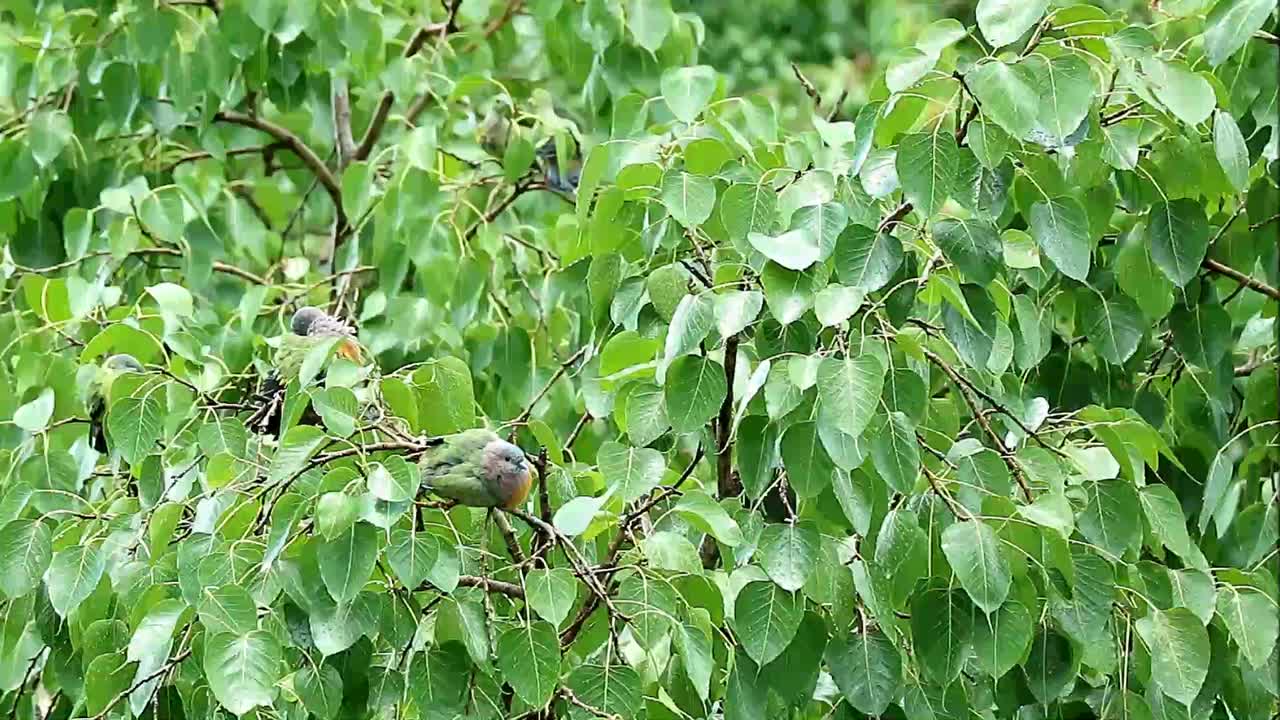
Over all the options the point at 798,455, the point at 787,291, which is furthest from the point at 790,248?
the point at 798,455

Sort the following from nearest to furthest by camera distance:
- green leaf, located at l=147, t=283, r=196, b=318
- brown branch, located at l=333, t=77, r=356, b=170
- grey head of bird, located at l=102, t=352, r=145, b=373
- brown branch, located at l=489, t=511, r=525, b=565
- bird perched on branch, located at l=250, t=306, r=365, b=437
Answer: brown branch, located at l=489, t=511, r=525, b=565, bird perched on branch, located at l=250, t=306, r=365, b=437, grey head of bird, located at l=102, t=352, r=145, b=373, green leaf, located at l=147, t=283, r=196, b=318, brown branch, located at l=333, t=77, r=356, b=170

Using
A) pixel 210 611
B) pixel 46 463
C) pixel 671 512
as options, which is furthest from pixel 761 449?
pixel 46 463

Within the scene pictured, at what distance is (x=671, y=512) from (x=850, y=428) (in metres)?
0.21

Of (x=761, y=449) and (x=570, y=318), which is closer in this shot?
(x=761, y=449)

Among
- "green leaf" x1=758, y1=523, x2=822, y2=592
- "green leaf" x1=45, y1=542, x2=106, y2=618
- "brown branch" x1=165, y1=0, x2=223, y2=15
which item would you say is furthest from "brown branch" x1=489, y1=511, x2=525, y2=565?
"brown branch" x1=165, y1=0, x2=223, y2=15

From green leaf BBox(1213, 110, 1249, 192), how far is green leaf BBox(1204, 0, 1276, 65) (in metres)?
0.05

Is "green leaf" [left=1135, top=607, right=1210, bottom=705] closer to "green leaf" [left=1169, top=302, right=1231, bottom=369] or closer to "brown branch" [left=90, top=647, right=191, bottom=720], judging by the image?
"green leaf" [left=1169, top=302, right=1231, bottom=369]

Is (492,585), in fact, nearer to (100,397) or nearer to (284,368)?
(284,368)

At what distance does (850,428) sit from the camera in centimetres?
102

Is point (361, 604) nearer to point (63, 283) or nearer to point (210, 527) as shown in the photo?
point (210, 527)

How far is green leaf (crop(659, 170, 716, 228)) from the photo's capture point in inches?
48.9

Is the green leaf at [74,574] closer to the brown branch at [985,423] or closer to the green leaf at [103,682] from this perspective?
the green leaf at [103,682]

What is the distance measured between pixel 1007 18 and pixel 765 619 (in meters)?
0.44

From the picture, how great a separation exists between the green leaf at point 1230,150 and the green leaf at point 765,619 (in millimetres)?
470
